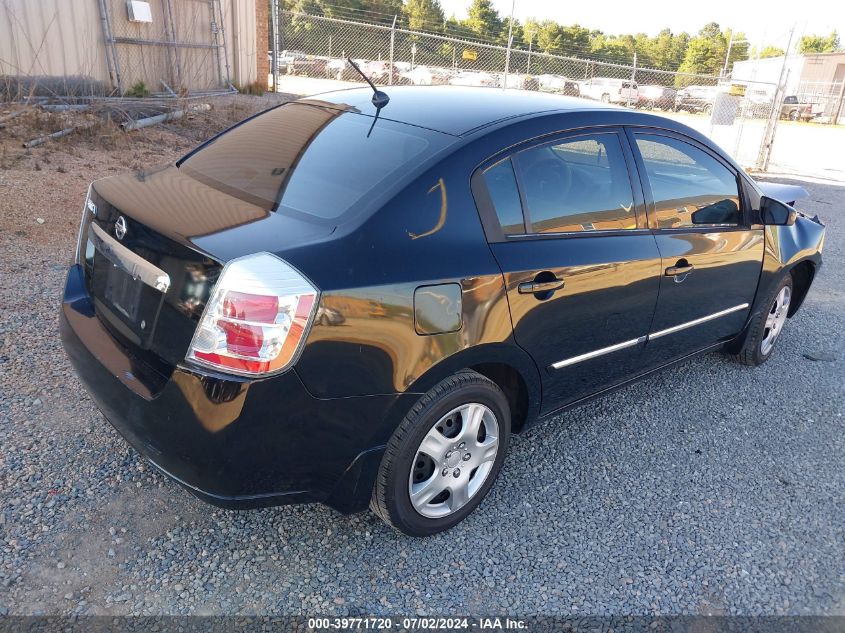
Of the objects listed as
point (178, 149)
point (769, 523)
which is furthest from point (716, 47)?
point (769, 523)

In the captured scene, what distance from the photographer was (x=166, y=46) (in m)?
11.5

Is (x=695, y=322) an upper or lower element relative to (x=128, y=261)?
lower

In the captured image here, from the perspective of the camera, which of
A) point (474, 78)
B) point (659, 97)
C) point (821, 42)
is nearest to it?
point (474, 78)

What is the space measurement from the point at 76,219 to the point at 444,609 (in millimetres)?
5072

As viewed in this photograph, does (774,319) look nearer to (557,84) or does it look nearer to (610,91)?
(557,84)

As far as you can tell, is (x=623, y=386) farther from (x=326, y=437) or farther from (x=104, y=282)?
(x=104, y=282)

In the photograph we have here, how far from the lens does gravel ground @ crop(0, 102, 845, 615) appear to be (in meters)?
2.36

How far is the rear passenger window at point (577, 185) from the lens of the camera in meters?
2.81

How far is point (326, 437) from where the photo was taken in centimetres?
222

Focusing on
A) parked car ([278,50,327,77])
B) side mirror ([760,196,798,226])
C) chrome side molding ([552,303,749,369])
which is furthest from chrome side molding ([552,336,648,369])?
parked car ([278,50,327,77])

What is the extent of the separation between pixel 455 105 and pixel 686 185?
1408 millimetres

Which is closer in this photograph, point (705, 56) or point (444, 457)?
point (444, 457)

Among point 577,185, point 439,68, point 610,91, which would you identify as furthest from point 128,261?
point 610,91

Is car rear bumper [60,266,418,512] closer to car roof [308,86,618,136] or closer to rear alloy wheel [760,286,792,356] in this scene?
car roof [308,86,618,136]
